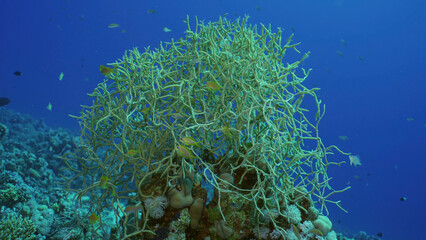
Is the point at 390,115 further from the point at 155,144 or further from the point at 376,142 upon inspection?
the point at 155,144

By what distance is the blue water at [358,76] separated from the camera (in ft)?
217

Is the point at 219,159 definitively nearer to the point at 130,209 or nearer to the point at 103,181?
the point at 130,209

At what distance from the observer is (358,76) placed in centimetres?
7419

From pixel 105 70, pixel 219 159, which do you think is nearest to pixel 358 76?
pixel 219 159

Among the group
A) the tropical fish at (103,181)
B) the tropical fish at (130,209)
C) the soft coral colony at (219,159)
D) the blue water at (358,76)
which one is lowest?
the tropical fish at (130,209)

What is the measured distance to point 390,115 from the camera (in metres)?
76.1

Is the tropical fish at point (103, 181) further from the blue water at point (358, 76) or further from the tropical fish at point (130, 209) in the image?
the blue water at point (358, 76)

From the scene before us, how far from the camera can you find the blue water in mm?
66125

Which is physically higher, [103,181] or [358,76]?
[358,76]

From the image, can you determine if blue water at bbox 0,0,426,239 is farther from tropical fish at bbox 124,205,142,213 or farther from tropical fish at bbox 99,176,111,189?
tropical fish at bbox 99,176,111,189

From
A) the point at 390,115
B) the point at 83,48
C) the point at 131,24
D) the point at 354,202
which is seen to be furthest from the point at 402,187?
the point at 83,48

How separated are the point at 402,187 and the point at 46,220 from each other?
9599 centimetres

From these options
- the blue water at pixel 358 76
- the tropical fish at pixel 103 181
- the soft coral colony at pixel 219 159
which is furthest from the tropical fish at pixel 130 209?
the blue water at pixel 358 76

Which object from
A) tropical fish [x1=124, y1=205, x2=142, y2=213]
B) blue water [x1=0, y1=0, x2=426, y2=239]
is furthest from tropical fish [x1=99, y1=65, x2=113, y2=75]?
blue water [x1=0, y1=0, x2=426, y2=239]
